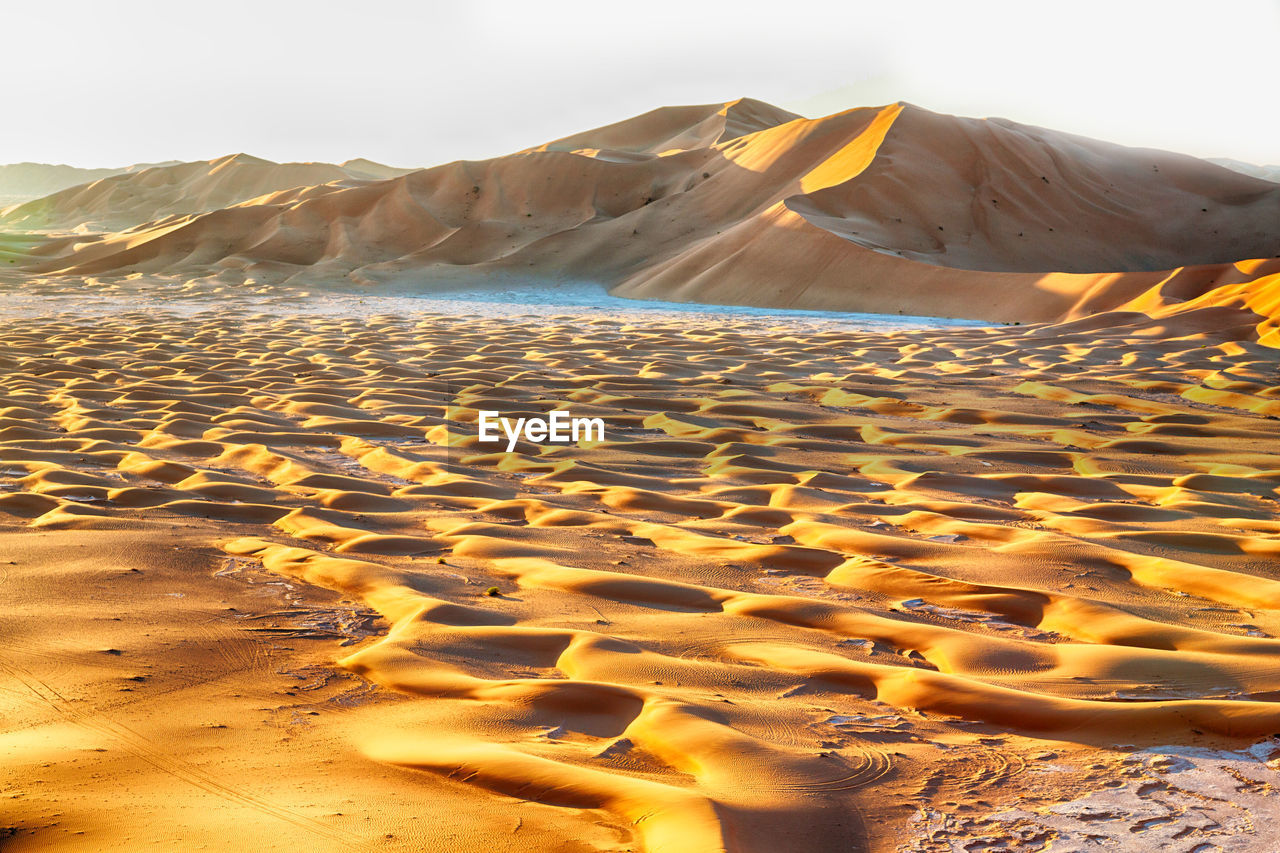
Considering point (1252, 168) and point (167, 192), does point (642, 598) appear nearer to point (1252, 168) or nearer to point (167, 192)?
point (167, 192)

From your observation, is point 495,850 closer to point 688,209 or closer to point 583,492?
point 583,492

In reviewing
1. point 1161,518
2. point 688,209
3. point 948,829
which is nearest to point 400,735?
point 948,829

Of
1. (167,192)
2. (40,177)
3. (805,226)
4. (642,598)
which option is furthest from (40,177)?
(642,598)

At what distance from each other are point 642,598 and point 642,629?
11.5 inches

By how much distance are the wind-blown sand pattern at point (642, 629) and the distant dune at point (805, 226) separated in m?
10.3

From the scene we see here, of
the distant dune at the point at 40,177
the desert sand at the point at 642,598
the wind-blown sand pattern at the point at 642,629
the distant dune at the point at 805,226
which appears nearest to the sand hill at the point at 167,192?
the distant dune at the point at 805,226

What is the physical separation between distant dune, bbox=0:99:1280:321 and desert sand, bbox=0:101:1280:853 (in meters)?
6.98

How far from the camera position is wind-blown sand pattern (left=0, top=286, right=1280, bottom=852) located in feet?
5.87

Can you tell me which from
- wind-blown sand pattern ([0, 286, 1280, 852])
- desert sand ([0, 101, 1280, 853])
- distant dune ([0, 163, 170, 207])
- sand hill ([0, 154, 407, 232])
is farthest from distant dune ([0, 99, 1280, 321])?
distant dune ([0, 163, 170, 207])

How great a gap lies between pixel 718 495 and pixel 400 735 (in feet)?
8.28

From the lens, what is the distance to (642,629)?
279 cm

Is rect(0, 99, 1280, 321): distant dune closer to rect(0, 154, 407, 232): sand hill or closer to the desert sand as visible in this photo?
the desert sand

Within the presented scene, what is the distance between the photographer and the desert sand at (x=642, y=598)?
5.93 ft

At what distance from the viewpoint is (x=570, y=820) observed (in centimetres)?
173
